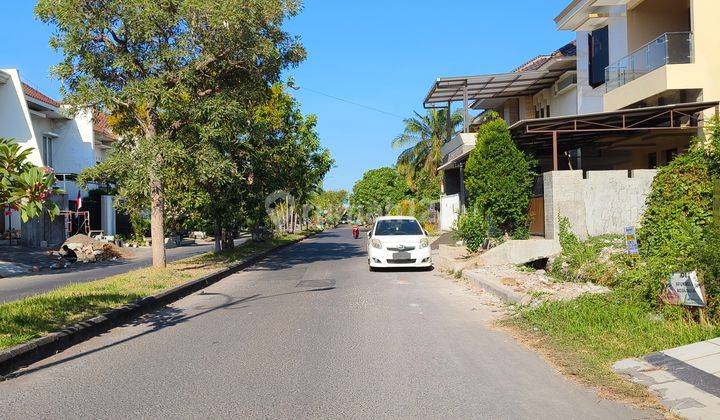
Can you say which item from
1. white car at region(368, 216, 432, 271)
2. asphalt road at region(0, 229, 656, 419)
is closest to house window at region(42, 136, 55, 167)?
white car at region(368, 216, 432, 271)

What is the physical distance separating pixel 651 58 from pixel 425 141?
32520 millimetres

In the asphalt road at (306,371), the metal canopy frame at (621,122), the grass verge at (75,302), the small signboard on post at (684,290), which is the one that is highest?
the metal canopy frame at (621,122)

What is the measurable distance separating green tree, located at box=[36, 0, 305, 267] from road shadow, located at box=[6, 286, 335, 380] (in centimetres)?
442

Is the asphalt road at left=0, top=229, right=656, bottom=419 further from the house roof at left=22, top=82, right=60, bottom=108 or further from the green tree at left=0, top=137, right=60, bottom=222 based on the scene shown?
the house roof at left=22, top=82, right=60, bottom=108

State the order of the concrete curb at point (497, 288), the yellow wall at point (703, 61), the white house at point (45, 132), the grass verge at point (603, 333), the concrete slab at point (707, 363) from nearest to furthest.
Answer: the concrete slab at point (707, 363)
the grass verge at point (603, 333)
the concrete curb at point (497, 288)
the yellow wall at point (703, 61)
the white house at point (45, 132)

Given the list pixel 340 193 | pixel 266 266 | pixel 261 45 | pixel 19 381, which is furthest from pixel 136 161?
pixel 340 193

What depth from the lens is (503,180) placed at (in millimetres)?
16922

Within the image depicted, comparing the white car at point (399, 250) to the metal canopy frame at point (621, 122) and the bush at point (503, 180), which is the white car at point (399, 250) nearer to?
the bush at point (503, 180)

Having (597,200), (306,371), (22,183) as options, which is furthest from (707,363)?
(597,200)

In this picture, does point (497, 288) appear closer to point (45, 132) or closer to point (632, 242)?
point (632, 242)

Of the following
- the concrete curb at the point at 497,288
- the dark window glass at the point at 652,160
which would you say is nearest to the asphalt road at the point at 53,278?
the concrete curb at the point at 497,288

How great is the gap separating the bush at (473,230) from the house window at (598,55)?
30.6 ft

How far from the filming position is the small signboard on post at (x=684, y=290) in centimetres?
727

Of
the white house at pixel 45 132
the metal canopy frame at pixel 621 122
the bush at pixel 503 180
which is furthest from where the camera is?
the white house at pixel 45 132
